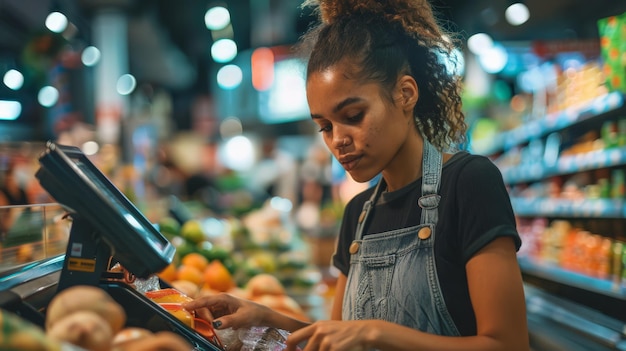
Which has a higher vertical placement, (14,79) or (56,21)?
(56,21)

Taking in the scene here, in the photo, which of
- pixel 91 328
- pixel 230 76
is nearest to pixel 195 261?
pixel 91 328

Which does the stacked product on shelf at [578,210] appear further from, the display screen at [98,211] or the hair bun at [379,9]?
the display screen at [98,211]

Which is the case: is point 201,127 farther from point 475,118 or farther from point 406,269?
point 406,269

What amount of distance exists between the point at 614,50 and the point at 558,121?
1.25m

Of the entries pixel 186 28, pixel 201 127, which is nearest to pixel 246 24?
pixel 186 28

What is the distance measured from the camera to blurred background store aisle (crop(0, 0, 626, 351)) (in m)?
3.78

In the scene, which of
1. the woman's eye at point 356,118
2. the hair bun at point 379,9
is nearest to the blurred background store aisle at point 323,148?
the hair bun at point 379,9

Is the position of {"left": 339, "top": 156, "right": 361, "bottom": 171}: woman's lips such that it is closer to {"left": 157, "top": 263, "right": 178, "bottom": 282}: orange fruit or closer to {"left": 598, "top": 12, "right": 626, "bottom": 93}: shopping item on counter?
{"left": 157, "top": 263, "right": 178, "bottom": 282}: orange fruit

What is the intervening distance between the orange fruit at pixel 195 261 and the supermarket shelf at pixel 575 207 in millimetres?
2135

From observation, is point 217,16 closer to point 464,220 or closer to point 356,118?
point 356,118

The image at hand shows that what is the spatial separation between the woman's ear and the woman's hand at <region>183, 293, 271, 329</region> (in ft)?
2.02

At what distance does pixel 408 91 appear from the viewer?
1.54 m

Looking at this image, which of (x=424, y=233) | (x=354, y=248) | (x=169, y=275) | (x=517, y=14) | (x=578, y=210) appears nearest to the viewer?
(x=424, y=233)

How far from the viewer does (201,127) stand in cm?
2011
